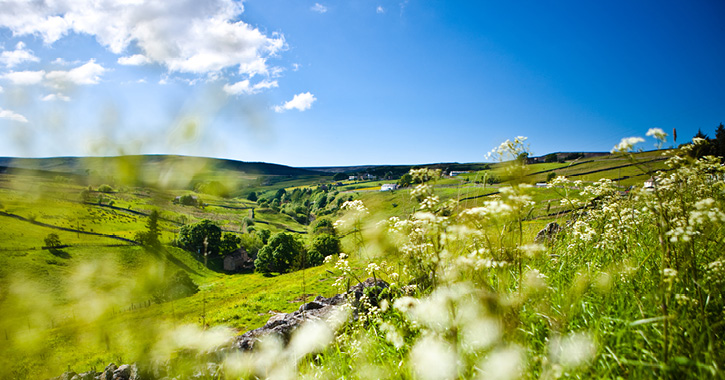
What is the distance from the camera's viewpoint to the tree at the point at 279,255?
343 ft

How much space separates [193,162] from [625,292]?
697cm

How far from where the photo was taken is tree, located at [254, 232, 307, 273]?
10456 centimetres

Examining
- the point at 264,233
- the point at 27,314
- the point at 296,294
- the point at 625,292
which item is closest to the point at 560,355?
the point at 625,292

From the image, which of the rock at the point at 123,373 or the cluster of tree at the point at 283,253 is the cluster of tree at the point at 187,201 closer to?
the rock at the point at 123,373

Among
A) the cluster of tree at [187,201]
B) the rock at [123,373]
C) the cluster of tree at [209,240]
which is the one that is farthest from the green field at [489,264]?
the cluster of tree at [209,240]

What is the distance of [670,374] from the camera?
8.40ft

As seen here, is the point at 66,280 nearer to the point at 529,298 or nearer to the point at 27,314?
the point at 27,314

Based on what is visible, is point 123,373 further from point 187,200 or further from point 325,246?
point 325,246

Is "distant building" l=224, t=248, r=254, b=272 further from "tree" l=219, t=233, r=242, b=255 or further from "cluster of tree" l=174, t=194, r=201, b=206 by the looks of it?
"cluster of tree" l=174, t=194, r=201, b=206

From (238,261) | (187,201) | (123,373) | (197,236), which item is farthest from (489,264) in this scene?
(238,261)

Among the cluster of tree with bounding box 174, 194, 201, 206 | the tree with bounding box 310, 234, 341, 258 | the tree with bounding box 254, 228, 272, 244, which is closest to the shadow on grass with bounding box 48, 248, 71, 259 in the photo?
the tree with bounding box 254, 228, 272, 244

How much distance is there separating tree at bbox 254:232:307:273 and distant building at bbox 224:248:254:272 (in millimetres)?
13963

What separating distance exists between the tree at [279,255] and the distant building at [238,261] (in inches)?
550

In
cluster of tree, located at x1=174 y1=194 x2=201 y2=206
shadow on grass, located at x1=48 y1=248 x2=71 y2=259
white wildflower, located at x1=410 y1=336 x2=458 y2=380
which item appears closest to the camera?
white wildflower, located at x1=410 y1=336 x2=458 y2=380
